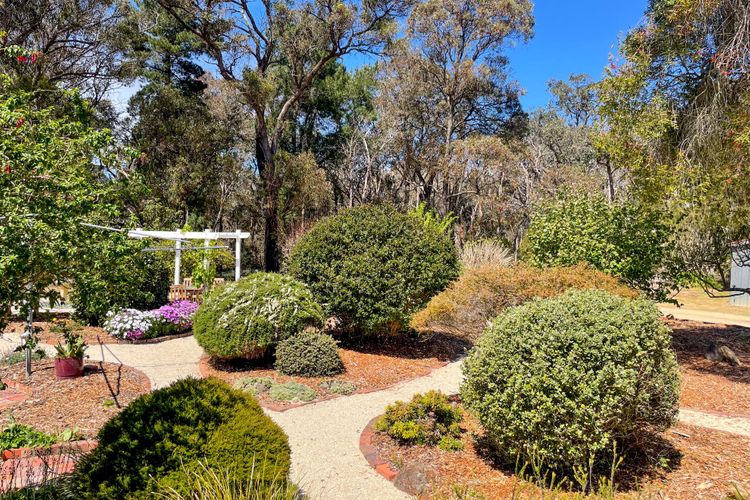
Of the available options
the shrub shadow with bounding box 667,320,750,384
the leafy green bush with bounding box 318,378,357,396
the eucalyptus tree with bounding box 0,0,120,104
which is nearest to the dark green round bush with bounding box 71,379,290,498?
the leafy green bush with bounding box 318,378,357,396

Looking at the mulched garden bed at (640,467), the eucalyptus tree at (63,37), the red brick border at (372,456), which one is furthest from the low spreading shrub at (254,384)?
the eucalyptus tree at (63,37)

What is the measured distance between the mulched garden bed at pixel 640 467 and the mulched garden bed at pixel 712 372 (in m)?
1.36

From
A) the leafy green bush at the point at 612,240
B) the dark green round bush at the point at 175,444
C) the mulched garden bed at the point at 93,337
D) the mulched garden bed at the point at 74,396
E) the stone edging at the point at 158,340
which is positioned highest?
the leafy green bush at the point at 612,240

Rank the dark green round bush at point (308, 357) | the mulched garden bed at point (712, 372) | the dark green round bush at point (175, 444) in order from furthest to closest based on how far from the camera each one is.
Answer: the dark green round bush at point (308, 357) < the mulched garden bed at point (712, 372) < the dark green round bush at point (175, 444)

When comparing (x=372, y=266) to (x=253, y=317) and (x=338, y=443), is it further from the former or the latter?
(x=338, y=443)

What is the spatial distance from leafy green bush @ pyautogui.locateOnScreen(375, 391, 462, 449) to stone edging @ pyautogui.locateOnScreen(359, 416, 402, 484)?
154 mm

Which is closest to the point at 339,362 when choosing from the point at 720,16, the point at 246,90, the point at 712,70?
the point at 712,70

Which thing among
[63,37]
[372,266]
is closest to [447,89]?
[63,37]

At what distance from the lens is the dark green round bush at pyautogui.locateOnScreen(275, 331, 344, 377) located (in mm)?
6902

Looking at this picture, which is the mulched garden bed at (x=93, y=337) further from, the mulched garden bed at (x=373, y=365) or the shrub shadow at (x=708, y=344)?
the shrub shadow at (x=708, y=344)

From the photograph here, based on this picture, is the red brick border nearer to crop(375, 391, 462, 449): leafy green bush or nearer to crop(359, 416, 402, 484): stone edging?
crop(359, 416, 402, 484): stone edging

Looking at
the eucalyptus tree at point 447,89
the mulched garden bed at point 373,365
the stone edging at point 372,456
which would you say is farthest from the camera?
the eucalyptus tree at point 447,89

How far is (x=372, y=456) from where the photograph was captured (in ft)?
14.3

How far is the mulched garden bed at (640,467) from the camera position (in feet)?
11.9
